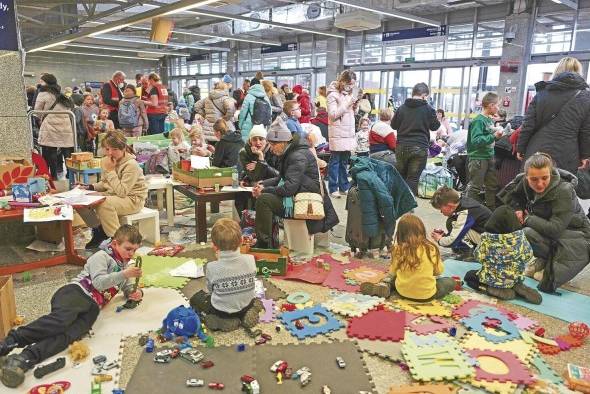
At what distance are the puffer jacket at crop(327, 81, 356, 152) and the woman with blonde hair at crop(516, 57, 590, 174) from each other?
2588mm

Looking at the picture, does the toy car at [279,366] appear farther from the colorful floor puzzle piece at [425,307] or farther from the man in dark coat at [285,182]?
the man in dark coat at [285,182]

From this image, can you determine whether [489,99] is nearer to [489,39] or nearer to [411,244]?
[411,244]

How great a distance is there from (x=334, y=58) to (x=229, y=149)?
34.4 feet

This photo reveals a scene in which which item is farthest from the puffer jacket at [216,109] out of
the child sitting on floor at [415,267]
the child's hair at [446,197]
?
the child sitting on floor at [415,267]

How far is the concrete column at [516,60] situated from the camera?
10891mm

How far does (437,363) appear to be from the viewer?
2.70m

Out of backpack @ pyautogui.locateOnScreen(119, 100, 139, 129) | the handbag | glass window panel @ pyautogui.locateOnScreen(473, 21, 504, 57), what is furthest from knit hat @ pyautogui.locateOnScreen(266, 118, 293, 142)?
glass window panel @ pyautogui.locateOnScreen(473, 21, 504, 57)

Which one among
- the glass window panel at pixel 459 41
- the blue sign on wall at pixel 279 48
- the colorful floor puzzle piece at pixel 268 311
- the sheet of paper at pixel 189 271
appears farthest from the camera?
the blue sign on wall at pixel 279 48

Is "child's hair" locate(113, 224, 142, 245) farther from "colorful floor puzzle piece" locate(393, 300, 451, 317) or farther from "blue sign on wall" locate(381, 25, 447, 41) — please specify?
"blue sign on wall" locate(381, 25, 447, 41)

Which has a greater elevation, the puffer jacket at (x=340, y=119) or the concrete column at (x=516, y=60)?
the concrete column at (x=516, y=60)

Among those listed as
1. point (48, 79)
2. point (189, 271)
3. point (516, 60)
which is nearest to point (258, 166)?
point (189, 271)

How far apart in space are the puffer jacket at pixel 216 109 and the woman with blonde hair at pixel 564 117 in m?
4.44

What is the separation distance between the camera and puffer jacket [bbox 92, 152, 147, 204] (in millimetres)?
4410

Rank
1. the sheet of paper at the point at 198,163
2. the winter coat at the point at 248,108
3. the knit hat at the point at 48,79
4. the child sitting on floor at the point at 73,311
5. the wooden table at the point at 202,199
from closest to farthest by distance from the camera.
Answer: the child sitting on floor at the point at 73,311 < the wooden table at the point at 202,199 < the sheet of paper at the point at 198,163 < the knit hat at the point at 48,79 < the winter coat at the point at 248,108
